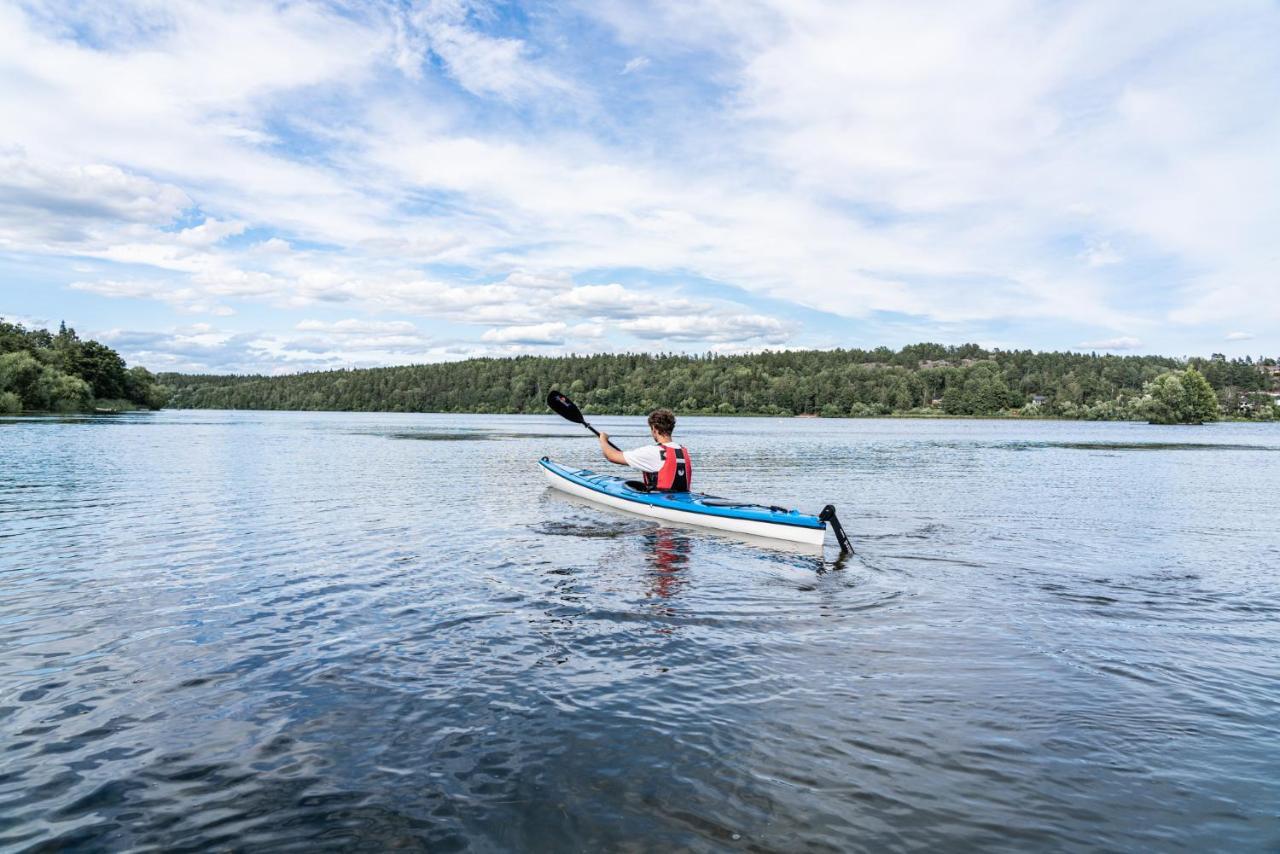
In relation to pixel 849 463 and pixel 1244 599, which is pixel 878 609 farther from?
pixel 849 463

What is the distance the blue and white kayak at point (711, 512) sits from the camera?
588 inches

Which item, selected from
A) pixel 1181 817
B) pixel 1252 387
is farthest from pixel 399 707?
pixel 1252 387

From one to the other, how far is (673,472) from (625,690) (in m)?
10.3

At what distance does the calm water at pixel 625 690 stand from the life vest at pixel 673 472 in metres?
1.37

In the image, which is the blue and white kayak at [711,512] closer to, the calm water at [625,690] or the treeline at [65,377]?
the calm water at [625,690]

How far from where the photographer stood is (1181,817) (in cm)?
529

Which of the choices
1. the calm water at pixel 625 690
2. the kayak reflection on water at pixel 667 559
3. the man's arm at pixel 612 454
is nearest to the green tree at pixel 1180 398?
the calm water at pixel 625 690

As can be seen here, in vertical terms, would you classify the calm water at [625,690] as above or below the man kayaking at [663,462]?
below

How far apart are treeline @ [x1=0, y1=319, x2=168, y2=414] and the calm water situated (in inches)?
3383

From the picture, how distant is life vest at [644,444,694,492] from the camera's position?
1761 centimetres

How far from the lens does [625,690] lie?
24.7ft

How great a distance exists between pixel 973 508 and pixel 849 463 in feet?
61.2

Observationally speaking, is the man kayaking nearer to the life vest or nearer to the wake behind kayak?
the life vest

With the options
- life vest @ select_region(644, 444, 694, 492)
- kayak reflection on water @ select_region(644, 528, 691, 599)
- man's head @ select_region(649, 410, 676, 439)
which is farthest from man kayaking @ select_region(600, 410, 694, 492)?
kayak reflection on water @ select_region(644, 528, 691, 599)
